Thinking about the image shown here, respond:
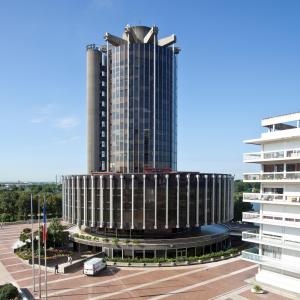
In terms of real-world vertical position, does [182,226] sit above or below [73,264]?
above

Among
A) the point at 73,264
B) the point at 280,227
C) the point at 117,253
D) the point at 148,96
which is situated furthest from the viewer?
the point at 148,96

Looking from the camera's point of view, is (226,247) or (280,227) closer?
(280,227)

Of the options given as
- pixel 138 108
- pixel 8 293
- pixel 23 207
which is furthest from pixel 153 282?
pixel 23 207

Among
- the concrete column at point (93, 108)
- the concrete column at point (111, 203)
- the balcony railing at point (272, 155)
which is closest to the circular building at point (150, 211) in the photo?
the concrete column at point (111, 203)

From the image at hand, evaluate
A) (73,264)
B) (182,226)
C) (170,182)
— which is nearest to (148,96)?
(170,182)

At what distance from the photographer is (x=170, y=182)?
62.2 m

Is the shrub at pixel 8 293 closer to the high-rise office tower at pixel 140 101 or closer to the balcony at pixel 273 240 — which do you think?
the balcony at pixel 273 240

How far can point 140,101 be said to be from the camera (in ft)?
289

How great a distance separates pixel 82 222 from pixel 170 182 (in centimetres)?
2031

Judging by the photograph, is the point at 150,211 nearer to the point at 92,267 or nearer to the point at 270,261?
the point at 92,267

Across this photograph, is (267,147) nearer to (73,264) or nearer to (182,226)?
(182,226)

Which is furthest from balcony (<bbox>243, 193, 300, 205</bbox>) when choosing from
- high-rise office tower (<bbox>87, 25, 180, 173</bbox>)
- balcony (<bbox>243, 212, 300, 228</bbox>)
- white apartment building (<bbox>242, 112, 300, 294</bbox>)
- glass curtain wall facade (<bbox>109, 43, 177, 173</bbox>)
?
glass curtain wall facade (<bbox>109, 43, 177, 173</bbox>)

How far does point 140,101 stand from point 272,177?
52079mm

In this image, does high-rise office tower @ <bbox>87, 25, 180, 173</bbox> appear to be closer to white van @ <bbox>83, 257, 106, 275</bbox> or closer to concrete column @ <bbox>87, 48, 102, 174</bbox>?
concrete column @ <bbox>87, 48, 102, 174</bbox>
